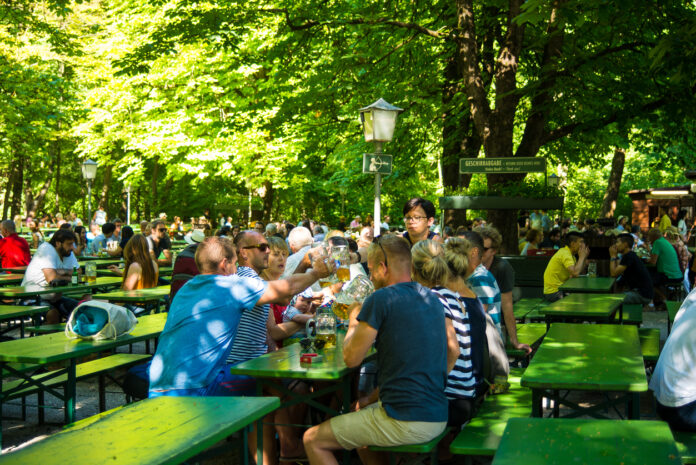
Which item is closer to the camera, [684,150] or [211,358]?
[211,358]

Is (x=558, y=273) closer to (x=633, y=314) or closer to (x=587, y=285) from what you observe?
(x=587, y=285)

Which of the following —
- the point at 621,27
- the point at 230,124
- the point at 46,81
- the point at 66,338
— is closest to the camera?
the point at 66,338

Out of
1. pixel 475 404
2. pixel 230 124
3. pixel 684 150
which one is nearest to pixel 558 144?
pixel 684 150

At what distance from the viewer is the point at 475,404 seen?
5.09m

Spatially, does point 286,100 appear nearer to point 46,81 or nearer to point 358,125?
point 358,125

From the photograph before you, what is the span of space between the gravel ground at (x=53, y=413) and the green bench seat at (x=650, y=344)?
50 cm

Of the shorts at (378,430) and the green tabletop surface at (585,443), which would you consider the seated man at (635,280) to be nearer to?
the shorts at (378,430)

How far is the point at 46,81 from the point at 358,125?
8373 mm

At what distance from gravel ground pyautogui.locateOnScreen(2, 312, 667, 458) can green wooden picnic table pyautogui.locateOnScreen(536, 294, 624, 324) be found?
88cm

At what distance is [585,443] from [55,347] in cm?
388

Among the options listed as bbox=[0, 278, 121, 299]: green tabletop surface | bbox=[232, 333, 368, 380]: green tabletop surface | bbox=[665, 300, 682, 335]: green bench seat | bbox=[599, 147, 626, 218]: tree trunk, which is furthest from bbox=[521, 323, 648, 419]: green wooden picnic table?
bbox=[599, 147, 626, 218]: tree trunk

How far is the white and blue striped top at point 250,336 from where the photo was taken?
530 cm

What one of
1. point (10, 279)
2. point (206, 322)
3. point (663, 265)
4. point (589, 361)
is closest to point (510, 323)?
point (589, 361)

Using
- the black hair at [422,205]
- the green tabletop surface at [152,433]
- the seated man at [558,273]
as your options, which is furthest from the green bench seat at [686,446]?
the seated man at [558,273]
